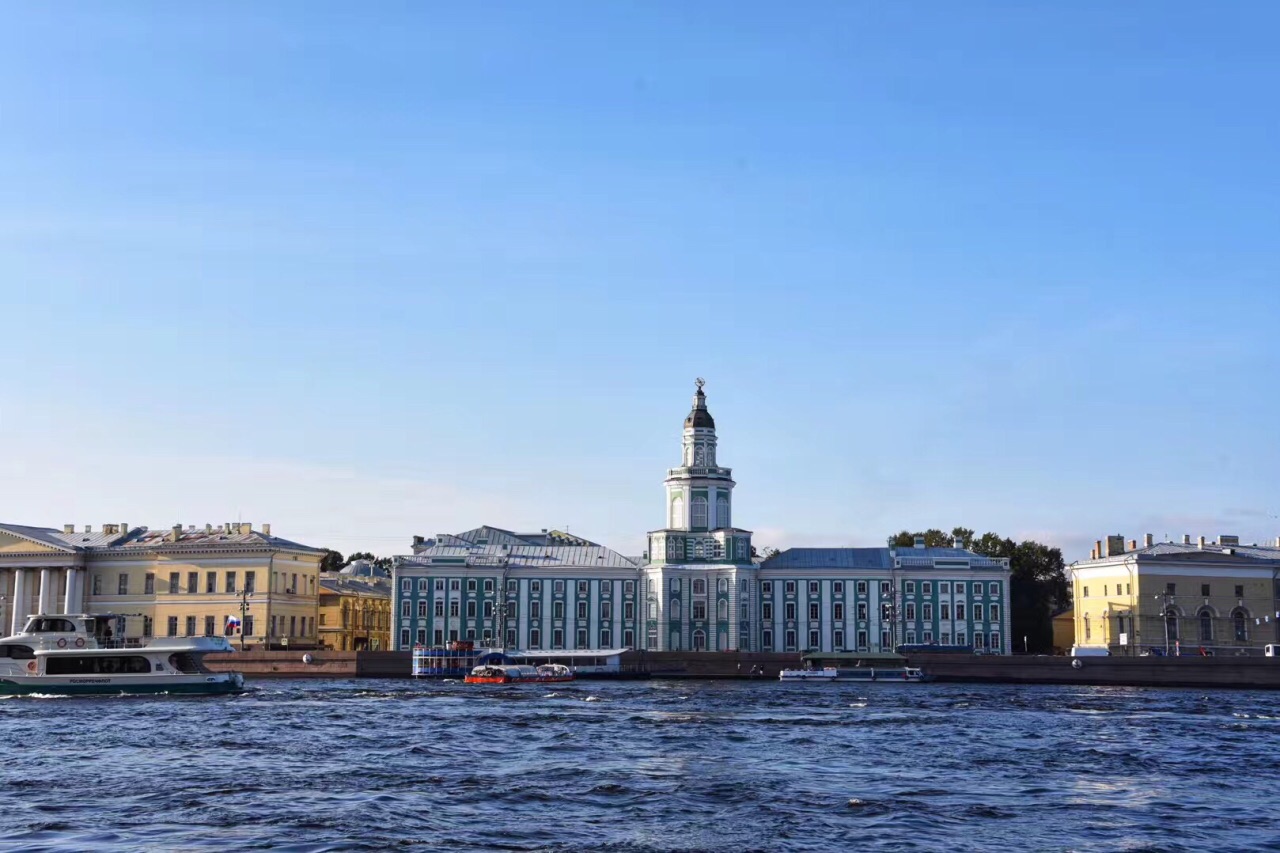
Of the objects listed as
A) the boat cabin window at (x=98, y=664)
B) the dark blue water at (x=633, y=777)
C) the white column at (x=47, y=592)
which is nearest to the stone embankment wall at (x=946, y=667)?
the white column at (x=47, y=592)

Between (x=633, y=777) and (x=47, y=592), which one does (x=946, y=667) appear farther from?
(x=47, y=592)

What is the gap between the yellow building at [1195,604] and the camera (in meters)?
92.4

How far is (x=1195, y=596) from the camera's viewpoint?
92938mm

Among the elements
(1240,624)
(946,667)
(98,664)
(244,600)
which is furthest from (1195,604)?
(98,664)


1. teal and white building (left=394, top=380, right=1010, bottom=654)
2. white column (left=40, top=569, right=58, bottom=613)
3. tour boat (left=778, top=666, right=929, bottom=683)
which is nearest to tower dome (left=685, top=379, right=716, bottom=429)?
teal and white building (left=394, top=380, right=1010, bottom=654)

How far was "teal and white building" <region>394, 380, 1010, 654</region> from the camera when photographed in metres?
97.5

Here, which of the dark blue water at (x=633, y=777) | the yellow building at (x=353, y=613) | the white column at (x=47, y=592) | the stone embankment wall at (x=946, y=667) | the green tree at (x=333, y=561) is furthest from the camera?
the green tree at (x=333, y=561)

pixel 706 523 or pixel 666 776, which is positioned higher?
pixel 706 523

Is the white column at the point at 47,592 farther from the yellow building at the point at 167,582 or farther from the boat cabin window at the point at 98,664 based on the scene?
the boat cabin window at the point at 98,664

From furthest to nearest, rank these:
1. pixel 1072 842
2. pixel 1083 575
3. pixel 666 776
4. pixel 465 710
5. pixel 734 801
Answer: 1. pixel 1083 575
2. pixel 465 710
3. pixel 666 776
4. pixel 734 801
5. pixel 1072 842

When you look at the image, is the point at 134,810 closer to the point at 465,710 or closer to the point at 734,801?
the point at 734,801

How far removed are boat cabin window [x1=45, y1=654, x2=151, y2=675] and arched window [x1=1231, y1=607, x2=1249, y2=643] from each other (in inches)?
2551

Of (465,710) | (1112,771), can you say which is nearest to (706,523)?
(465,710)

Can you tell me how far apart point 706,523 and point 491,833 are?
7612cm
